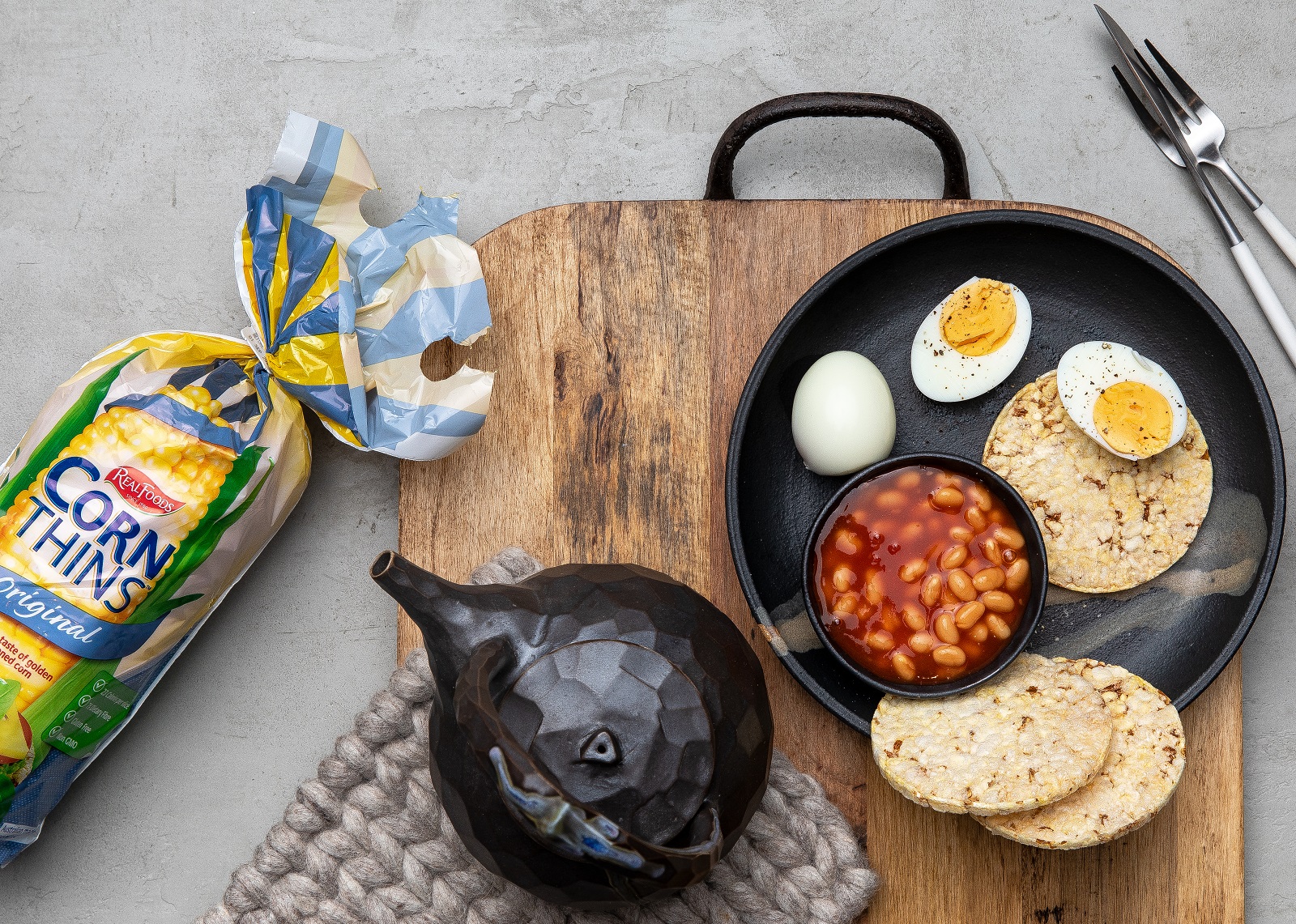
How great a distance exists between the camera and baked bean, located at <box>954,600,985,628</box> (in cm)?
105

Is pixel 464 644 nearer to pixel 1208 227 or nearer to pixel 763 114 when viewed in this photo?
pixel 763 114

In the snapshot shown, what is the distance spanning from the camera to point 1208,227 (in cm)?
131

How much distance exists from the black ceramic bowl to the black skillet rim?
0.06m

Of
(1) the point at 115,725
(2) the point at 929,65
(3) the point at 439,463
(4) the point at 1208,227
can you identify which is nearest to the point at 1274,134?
(4) the point at 1208,227

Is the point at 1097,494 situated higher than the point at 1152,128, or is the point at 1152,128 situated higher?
the point at 1152,128

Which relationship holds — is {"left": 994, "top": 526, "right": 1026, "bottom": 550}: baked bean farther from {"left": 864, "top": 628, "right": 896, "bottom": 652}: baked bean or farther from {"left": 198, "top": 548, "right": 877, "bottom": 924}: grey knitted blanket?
{"left": 198, "top": 548, "right": 877, "bottom": 924}: grey knitted blanket

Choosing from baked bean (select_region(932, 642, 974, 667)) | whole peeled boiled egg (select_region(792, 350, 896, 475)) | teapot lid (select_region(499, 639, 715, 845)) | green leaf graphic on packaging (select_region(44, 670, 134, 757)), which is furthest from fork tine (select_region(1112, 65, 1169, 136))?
green leaf graphic on packaging (select_region(44, 670, 134, 757))

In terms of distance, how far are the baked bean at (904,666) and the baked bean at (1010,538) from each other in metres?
0.18

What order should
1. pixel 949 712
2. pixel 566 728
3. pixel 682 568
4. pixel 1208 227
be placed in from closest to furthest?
pixel 566 728 → pixel 949 712 → pixel 682 568 → pixel 1208 227

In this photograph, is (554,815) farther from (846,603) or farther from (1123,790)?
(1123,790)

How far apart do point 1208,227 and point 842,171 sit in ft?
1.73

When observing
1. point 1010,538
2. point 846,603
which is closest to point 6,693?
point 846,603

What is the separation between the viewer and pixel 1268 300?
1263mm

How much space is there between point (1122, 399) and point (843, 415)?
34 cm
